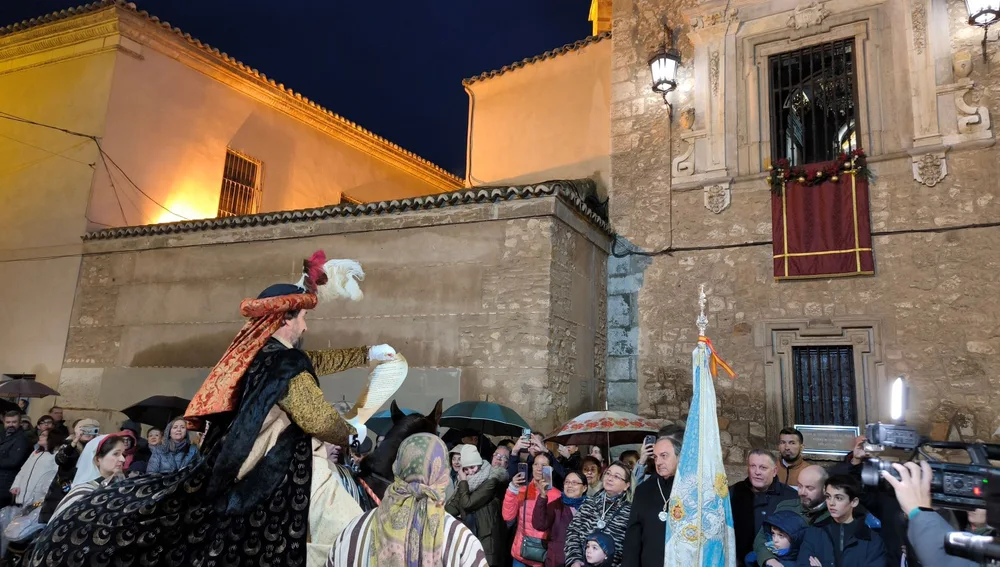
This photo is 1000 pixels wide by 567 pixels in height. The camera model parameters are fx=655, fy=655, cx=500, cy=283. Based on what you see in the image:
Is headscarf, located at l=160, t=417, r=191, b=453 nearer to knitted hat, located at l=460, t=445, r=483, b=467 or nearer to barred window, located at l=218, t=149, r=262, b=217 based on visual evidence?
knitted hat, located at l=460, t=445, r=483, b=467

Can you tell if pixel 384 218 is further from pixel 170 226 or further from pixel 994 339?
pixel 994 339

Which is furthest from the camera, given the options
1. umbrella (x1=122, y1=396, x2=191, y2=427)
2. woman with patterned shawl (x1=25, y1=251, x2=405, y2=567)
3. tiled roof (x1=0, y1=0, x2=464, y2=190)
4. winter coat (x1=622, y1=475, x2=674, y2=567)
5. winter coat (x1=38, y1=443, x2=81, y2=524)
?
tiled roof (x1=0, y1=0, x2=464, y2=190)

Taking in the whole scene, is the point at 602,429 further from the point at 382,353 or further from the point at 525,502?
the point at 382,353

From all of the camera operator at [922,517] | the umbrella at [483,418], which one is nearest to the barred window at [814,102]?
the umbrella at [483,418]

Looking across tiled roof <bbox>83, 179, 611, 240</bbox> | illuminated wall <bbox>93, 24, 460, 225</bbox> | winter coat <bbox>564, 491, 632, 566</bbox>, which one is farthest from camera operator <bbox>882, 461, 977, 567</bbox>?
illuminated wall <bbox>93, 24, 460, 225</bbox>

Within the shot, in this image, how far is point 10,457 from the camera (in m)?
7.78

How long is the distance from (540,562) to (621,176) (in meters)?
8.21

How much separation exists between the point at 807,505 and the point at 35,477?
24.7ft

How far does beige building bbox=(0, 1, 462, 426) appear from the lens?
1340 cm

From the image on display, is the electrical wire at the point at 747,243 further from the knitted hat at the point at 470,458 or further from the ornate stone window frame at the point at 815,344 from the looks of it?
the knitted hat at the point at 470,458

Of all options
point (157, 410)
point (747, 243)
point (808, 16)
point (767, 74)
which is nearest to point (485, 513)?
point (157, 410)

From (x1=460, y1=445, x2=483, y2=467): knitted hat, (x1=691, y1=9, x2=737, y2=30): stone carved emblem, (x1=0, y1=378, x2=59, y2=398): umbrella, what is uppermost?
(x1=691, y1=9, x2=737, y2=30): stone carved emblem

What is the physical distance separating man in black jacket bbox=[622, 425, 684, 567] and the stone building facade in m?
6.55

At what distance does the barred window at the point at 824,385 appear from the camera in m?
9.68
